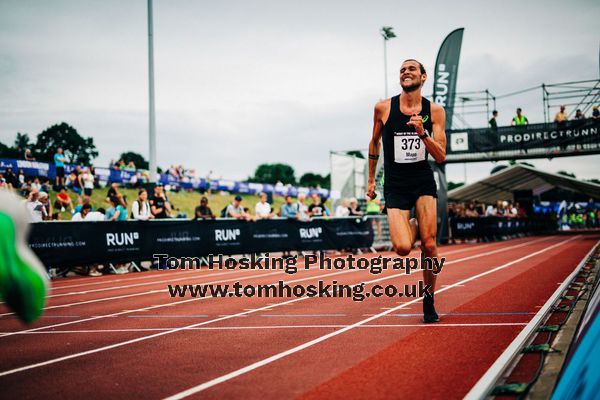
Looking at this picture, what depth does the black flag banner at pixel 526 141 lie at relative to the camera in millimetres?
26281

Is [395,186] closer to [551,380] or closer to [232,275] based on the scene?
[551,380]

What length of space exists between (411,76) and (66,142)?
3703 inches

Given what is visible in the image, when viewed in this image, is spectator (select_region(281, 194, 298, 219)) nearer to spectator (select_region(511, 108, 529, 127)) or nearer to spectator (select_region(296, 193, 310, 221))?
spectator (select_region(296, 193, 310, 221))

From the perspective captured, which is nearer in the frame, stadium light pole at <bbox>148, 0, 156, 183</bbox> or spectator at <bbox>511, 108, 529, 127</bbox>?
stadium light pole at <bbox>148, 0, 156, 183</bbox>

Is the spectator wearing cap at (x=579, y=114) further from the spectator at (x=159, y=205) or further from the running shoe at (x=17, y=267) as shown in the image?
the running shoe at (x=17, y=267)

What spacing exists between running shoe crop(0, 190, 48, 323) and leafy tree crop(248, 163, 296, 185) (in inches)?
5605

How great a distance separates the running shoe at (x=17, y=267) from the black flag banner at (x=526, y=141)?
2776cm

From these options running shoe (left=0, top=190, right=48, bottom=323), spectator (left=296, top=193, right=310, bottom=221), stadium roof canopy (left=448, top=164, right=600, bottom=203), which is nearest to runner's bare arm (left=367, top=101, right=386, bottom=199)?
running shoe (left=0, top=190, right=48, bottom=323)

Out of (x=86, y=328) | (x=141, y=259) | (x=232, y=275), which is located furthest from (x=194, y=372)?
(x=141, y=259)

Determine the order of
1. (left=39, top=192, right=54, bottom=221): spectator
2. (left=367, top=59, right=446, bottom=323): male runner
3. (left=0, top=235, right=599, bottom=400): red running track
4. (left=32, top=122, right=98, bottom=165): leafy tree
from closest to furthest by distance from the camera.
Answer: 1. (left=0, top=235, right=599, bottom=400): red running track
2. (left=367, top=59, right=446, bottom=323): male runner
3. (left=39, top=192, right=54, bottom=221): spectator
4. (left=32, top=122, right=98, bottom=165): leafy tree

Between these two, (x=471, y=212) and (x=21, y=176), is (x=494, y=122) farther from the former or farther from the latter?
(x=21, y=176)

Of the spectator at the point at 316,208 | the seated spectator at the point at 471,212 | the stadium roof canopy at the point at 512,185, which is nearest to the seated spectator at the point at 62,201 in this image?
the spectator at the point at 316,208

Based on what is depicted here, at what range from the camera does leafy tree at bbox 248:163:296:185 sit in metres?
146

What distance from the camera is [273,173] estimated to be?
490ft
